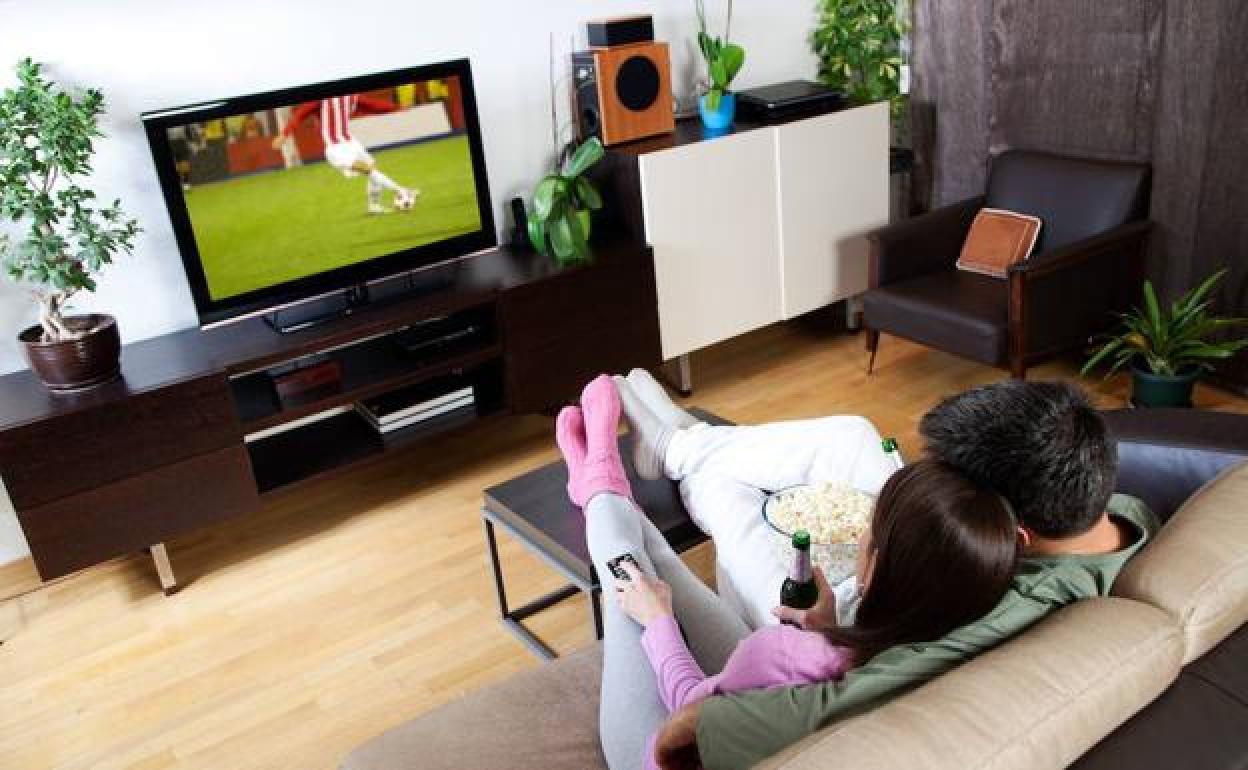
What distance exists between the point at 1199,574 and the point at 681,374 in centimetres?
288

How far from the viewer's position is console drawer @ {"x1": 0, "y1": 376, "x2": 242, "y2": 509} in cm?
285

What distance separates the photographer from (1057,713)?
1119 mm

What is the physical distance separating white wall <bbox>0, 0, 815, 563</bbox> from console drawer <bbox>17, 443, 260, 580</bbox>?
0.49m

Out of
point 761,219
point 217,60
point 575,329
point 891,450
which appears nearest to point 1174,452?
point 891,450

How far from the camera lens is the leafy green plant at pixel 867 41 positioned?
14.7ft

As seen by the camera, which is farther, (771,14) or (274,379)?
(771,14)

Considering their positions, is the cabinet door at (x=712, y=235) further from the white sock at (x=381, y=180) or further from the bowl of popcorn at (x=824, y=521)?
the bowl of popcorn at (x=824, y=521)

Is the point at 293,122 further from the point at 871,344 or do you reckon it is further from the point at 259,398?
the point at 871,344

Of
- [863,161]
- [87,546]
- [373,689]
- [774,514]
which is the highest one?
[863,161]

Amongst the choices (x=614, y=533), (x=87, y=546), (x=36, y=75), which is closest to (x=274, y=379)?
(x=87, y=546)

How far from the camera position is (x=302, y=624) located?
2.96 metres

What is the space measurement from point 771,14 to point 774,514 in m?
2.82

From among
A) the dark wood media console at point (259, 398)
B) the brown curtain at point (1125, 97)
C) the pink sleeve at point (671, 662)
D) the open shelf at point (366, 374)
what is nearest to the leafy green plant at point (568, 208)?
the dark wood media console at point (259, 398)

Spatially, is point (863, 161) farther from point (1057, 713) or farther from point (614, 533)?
point (1057, 713)
